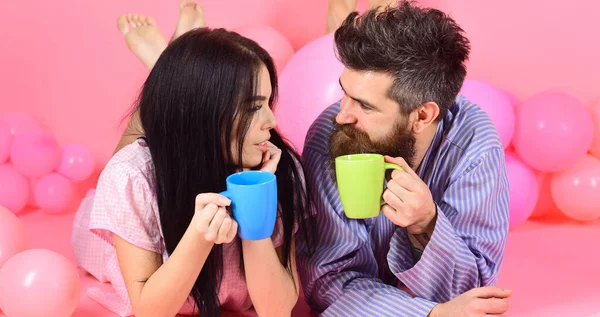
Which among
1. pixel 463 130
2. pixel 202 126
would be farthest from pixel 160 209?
pixel 463 130

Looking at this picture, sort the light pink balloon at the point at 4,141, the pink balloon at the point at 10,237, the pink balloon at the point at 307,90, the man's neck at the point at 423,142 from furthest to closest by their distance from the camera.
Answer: the light pink balloon at the point at 4,141 < the pink balloon at the point at 307,90 < the pink balloon at the point at 10,237 < the man's neck at the point at 423,142

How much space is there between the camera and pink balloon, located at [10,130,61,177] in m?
3.02

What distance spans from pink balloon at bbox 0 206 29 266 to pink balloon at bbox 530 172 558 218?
1917 mm

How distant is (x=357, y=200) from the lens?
1.78 metres

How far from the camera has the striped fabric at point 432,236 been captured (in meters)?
2.00

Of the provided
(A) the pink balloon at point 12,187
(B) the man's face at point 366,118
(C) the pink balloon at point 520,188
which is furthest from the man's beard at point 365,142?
(A) the pink balloon at point 12,187

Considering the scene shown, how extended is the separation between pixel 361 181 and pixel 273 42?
1500mm

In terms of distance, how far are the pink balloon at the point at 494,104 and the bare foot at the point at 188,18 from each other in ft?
3.24

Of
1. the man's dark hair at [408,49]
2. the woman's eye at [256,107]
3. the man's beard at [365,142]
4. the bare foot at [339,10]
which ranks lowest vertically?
the man's beard at [365,142]

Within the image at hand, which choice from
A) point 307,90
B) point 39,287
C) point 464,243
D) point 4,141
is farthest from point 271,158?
point 4,141

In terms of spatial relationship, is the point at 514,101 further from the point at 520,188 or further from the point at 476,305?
the point at 476,305

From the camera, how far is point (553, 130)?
2801 millimetres

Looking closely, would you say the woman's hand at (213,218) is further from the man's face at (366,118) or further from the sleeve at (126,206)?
the man's face at (366,118)

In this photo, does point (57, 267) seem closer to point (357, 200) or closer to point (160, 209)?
point (160, 209)
